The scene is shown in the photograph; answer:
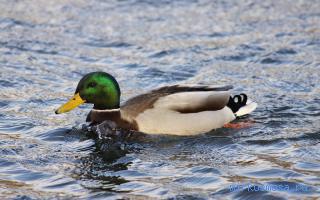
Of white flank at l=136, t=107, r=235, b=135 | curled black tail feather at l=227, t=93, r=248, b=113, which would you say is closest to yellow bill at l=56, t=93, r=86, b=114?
white flank at l=136, t=107, r=235, b=135

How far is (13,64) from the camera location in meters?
12.4

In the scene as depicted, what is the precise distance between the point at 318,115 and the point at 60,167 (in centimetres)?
346

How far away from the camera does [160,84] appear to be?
38.4 ft

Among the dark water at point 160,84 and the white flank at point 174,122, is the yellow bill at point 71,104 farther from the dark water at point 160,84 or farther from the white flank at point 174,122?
the white flank at point 174,122

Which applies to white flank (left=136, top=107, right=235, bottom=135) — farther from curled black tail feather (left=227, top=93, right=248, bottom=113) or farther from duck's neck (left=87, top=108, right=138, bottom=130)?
curled black tail feather (left=227, top=93, right=248, bottom=113)

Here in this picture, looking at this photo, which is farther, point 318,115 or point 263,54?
point 263,54

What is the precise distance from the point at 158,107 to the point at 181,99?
12.1 inches

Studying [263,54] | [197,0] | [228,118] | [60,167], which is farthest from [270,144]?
[197,0]

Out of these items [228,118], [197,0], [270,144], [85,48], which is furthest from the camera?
[197,0]

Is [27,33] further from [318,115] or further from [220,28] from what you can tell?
[318,115]

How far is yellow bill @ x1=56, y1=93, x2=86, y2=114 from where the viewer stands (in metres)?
9.24

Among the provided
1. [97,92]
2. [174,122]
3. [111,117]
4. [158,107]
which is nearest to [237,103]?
[174,122]

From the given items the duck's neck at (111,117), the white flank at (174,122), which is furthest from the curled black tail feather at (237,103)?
the duck's neck at (111,117)

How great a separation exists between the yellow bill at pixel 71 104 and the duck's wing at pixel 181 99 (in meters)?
0.51
